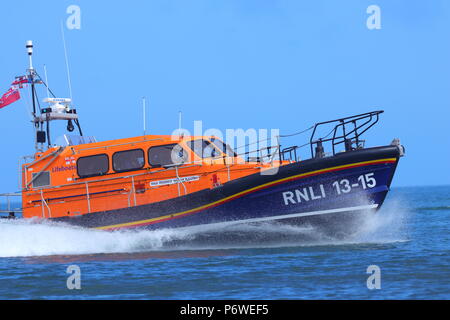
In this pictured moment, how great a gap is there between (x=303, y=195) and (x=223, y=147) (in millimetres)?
2221

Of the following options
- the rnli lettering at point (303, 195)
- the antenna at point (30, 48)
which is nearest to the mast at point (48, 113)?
the antenna at point (30, 48)

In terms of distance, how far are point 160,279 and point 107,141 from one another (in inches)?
182

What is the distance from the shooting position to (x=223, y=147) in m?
13.1

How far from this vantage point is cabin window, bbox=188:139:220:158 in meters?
12.9

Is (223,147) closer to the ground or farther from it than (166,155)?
farther from it

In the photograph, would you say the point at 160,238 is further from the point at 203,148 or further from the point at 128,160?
the point at 203,148

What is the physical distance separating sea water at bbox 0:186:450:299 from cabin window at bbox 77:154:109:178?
4.07ft

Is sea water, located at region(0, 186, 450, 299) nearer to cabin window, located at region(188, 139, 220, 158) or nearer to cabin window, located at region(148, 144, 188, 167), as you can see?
cabin window, located at region(148, 144, 188, 167)

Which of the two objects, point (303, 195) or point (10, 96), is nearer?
point (303, 195)

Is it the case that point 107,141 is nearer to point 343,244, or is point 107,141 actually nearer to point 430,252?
point 343,244

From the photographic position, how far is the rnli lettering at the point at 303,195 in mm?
11758
